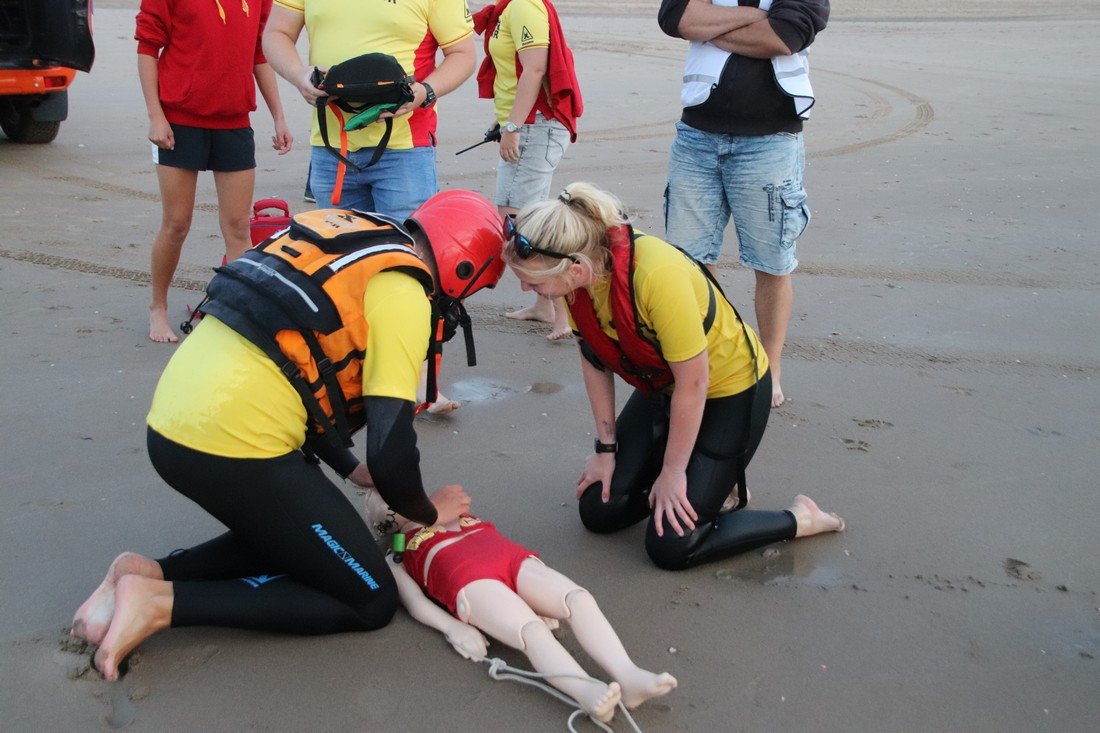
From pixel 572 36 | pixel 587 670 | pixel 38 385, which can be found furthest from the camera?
pixel 572 36

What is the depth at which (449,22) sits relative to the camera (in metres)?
4.12

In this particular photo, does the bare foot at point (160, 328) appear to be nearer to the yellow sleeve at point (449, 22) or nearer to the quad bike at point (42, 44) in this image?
the yellow sleeve at point (449, 22)

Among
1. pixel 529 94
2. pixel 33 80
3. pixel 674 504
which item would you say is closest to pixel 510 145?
pixel 529 94

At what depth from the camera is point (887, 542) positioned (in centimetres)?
336

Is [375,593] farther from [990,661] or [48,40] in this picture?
[48,40]

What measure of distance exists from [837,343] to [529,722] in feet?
10.3

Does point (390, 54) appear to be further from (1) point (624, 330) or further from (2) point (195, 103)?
(1) point (624, 330)

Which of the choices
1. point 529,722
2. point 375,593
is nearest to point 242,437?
point 375,593

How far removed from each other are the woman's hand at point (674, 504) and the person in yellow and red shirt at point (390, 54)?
163 cm

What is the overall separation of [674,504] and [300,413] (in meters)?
1.19

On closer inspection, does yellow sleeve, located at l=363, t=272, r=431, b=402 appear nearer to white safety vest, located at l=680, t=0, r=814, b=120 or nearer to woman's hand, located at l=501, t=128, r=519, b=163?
white safety vest, located at l=680, t=0, r=814, b=120

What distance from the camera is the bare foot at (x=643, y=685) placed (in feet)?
8.02

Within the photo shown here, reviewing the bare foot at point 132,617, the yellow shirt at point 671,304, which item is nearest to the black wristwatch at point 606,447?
the yellow shirt at point 671,304

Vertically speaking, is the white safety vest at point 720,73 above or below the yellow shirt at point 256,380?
above
